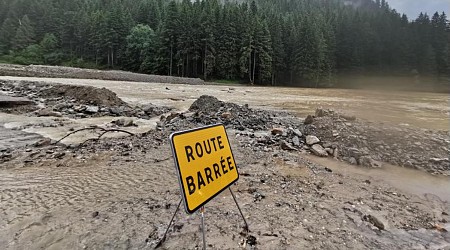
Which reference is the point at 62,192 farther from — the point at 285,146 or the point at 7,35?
the point at 7,35

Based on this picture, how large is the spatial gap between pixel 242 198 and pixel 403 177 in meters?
4.31

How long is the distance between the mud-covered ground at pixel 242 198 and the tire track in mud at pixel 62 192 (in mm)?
17

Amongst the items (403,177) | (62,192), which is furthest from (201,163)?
(403,177)

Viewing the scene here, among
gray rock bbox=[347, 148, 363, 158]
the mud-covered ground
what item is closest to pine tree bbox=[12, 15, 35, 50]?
the mud-covered ground

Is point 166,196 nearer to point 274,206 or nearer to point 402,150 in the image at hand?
point 274,206

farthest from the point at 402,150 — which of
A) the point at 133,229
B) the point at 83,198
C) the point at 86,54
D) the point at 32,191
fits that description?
the point at 86,54

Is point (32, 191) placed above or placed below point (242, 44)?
below

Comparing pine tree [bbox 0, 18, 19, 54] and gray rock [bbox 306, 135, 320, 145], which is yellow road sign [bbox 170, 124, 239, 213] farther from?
pine tree [bbox 0, 18, 19, 54]

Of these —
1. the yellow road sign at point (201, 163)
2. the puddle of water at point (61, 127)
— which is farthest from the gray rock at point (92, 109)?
the yellow road sign at point (201, 163)

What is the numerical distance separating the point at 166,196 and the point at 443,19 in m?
83.3

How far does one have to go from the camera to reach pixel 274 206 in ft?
14.0

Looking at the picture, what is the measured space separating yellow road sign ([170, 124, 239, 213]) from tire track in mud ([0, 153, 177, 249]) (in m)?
1.88

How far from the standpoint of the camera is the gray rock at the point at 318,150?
24.6 feet

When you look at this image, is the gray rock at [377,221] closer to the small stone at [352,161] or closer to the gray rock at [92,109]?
the small stone at [352,161]
